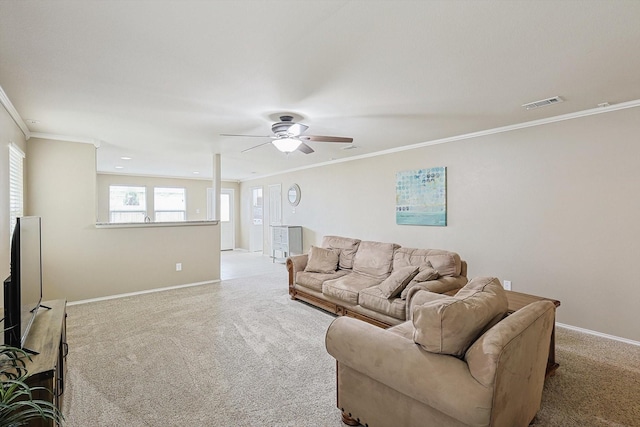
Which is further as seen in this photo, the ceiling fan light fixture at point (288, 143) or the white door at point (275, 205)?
the white door at point (275, 205)

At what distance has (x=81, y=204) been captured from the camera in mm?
4527

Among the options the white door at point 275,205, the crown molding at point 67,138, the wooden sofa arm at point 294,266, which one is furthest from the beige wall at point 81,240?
the white door at point 275,205

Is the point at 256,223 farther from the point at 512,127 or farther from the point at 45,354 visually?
the point at 45,354

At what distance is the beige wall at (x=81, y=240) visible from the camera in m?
4.29

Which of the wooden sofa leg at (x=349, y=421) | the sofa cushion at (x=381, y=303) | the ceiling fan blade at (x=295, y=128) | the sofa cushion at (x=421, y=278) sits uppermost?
the ceiling fan blade at (x=295, y=128)

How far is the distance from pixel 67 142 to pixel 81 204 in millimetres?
888

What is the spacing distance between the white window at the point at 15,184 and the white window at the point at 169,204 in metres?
5.21

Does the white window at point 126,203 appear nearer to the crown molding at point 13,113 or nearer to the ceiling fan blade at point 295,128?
the crown molding at point 13,113

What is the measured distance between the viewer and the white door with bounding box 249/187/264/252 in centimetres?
934

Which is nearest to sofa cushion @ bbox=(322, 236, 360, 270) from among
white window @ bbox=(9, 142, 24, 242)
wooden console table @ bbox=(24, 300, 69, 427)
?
wooden console table @ bbox=(24, 300, 69, 427)

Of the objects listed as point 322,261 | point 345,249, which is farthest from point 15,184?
point 345,249

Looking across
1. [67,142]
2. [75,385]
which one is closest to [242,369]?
[75,385]

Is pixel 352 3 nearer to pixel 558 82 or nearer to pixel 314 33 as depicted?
pixel 314 33

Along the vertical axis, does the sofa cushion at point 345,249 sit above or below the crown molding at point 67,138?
below
